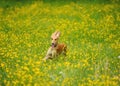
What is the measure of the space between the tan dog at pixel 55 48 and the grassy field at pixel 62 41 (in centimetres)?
18

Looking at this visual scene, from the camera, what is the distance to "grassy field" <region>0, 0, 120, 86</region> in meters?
8.09

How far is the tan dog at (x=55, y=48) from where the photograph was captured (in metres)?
9.91

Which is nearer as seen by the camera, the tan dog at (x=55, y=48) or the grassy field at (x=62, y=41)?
the grassy field at (x=62, y=41)

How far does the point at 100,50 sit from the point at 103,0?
34.8ft

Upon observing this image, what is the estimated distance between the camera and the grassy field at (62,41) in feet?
26.5

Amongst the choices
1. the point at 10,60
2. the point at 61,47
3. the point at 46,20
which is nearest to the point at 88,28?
the point at 46,20

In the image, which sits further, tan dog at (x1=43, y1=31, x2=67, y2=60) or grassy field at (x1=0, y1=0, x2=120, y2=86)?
tan dog at (x1=43, y1=31, x2=67, y2=60)

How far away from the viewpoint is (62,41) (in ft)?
41.8

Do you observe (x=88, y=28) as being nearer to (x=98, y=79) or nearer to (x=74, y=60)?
(x=74, y=60)

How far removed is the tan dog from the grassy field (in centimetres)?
18

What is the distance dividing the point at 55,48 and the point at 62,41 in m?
2.66

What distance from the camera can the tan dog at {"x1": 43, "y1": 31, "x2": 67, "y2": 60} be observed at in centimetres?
991

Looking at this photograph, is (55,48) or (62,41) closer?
(55,48)

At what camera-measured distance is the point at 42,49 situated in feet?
36.6
